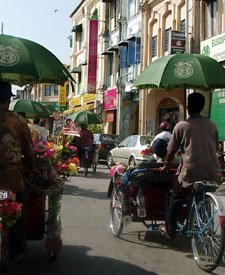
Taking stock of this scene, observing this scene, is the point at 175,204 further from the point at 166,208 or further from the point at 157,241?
the point at 157,241

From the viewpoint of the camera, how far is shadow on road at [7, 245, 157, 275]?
5523mm

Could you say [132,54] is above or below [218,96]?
above

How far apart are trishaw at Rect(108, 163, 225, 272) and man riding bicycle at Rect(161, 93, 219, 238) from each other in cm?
14

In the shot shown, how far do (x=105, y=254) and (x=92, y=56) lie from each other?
33.0m

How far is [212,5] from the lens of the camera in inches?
854

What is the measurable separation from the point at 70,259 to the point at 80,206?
4307 mm

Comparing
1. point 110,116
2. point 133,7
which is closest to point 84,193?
point 133,7

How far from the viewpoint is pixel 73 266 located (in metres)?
5.75

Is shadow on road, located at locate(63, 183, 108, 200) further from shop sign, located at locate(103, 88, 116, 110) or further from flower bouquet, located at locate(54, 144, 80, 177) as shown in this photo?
shop sign, located at locate(103, 88, 116, 110)

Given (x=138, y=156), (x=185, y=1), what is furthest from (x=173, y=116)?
(x=138, y=156)

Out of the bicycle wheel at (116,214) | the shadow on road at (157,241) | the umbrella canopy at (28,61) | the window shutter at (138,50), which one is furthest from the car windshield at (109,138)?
the umbrella canopy at (28,61)

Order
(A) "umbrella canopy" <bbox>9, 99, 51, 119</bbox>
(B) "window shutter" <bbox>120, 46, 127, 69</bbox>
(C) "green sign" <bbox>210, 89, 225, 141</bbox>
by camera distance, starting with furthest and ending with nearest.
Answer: (B) "window shutter" <bbox>120, 46, 127, 69</bbox>, (C) "green sign" <bbox>210, 89, 225, 141</bbox>, (A) "umbrella canopy" <bbox>9, 99, 51, 119</bbox>

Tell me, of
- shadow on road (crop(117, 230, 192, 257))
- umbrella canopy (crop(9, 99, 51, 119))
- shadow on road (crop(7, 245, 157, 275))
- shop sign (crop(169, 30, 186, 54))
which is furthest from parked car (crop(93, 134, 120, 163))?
shadow on road (crop(7, 245, 157, 275))

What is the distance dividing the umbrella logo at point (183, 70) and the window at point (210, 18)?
1476 cm
